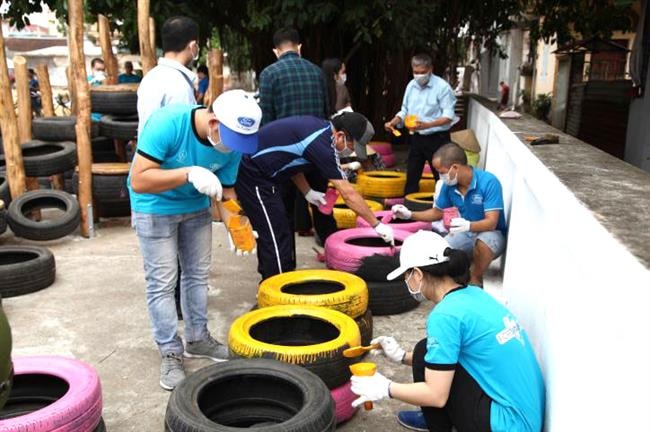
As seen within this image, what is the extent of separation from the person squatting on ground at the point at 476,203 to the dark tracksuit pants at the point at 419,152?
249cm

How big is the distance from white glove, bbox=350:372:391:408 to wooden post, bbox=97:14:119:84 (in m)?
7.16

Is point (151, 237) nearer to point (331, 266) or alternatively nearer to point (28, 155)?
point (331, 266)

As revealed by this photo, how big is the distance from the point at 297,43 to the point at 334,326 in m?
3.02

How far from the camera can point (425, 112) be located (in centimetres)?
712

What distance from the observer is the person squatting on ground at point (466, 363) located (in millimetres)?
2395

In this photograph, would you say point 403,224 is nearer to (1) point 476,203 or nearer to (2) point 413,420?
(1) point 476,203

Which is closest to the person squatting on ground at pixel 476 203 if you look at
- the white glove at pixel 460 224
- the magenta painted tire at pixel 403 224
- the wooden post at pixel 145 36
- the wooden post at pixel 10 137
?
the white glove at pixel 460 224

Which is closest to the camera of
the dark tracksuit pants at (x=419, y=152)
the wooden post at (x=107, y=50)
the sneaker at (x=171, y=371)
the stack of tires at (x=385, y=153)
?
the sneaker at (x=171, y=371)

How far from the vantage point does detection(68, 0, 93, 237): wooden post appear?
663cm

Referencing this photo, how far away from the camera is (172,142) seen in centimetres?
322

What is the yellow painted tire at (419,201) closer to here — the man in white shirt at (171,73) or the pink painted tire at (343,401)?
the man in white shirt at (171,73)

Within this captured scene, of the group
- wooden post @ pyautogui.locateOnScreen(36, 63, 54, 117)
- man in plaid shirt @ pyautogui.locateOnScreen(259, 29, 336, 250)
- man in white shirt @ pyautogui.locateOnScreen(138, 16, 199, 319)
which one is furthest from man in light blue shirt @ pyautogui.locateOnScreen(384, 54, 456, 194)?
wooden post @ pyautogui.locateOnScreen(36, 63, 54, 117)

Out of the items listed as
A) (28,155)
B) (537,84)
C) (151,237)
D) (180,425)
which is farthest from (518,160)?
(537,84)

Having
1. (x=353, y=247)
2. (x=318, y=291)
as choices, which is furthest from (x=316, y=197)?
(x=318, y=291)
